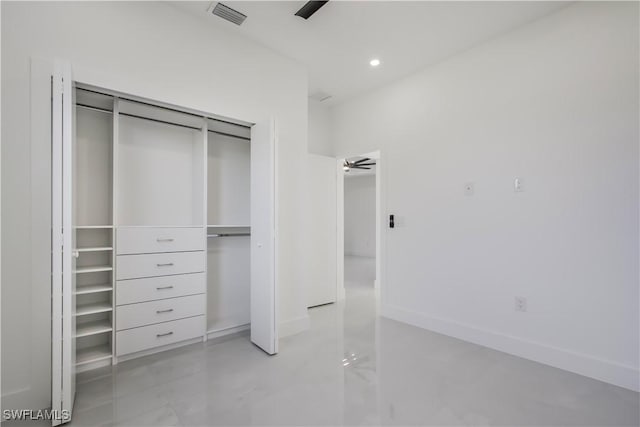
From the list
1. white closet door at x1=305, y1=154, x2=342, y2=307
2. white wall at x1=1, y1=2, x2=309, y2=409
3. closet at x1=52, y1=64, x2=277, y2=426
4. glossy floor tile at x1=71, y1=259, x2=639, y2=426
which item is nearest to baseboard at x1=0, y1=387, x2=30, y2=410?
white wall at x1=1, y1=2, x2=309, y2=409

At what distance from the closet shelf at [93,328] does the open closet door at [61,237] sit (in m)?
0.61

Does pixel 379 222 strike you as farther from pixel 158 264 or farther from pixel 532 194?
pixel 158 264

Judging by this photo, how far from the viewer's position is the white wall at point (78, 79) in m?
1.77

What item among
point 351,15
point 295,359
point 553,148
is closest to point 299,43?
point 351,15

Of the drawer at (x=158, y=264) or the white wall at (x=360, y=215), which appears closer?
the drawer at (x=158, y=264)

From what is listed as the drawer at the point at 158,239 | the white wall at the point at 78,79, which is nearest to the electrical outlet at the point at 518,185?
the white wall at the point at 78,79

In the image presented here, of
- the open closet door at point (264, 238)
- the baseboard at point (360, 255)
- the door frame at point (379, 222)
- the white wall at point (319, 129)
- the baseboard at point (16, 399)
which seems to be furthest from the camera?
the baseboard at point (360, 255)

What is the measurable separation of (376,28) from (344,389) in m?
2.99

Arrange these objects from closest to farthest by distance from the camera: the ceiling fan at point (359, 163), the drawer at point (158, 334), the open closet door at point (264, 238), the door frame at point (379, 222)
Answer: the drawer at point (158, 334) → the open closet door at point (264, 238) → the door frame at point (379, 222) → the ceiling fan at point (359, 163)

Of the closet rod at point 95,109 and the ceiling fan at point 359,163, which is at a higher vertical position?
the ceiling fan at point 359,163

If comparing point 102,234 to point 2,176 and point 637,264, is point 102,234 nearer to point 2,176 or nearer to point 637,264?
point 2,176

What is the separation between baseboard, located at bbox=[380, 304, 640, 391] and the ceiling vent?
302 cm

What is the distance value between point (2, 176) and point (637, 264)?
4.20 meters

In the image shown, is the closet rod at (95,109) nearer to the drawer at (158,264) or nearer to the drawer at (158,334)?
the drawer at (158,264)
